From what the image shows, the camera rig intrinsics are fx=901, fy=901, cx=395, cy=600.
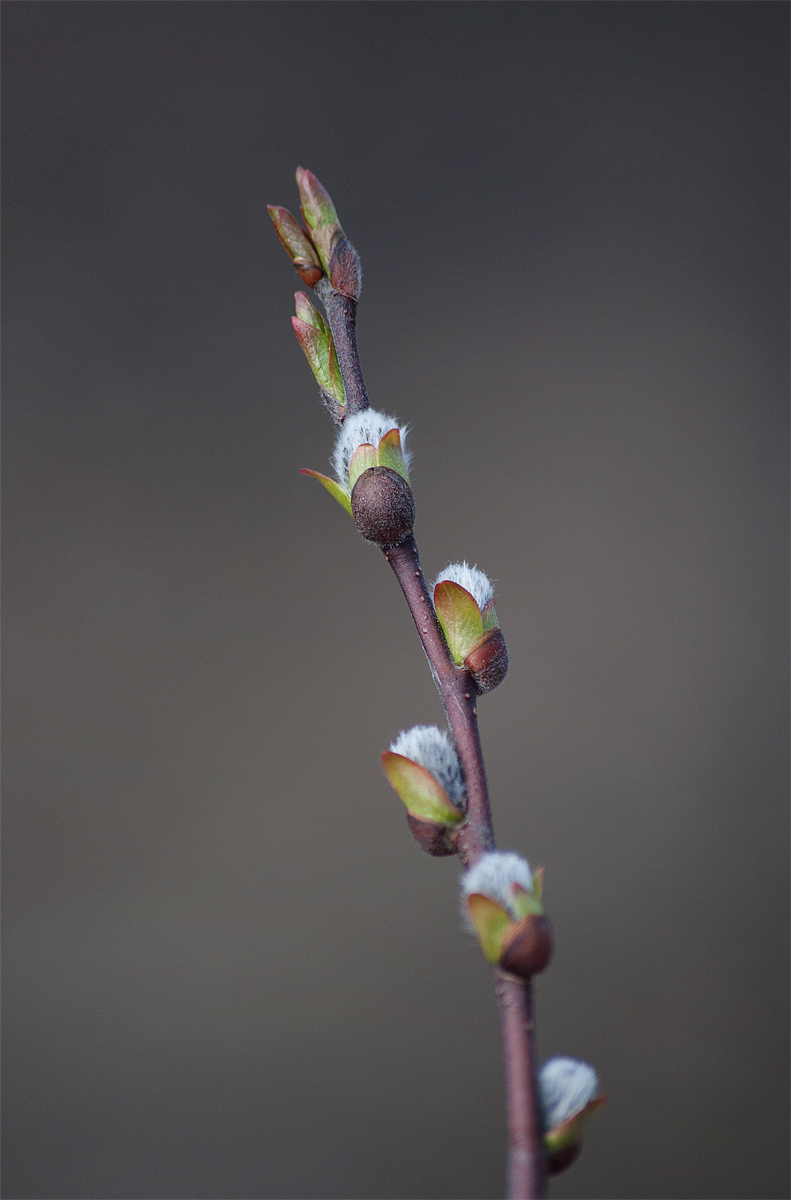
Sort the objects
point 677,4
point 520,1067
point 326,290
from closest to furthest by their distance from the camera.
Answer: point 520,1067
point 326,290
point 677,4

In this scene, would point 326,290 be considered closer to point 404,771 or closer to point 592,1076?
point 404,771

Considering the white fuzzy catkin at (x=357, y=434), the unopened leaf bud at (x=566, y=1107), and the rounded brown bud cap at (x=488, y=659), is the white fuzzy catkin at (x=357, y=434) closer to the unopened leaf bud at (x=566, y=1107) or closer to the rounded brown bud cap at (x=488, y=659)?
the rounded brown bud cap at (x=488, y=659)

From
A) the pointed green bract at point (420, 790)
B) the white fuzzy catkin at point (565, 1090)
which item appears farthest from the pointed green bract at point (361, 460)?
the white fuzzy catkin at point (565, 1090)

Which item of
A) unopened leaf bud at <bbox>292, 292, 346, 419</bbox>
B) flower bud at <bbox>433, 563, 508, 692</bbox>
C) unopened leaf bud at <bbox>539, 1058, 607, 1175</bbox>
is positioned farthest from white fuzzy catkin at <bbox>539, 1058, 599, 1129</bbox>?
unopened leaf bud at <bbox>292, 292, 346, 419</bbox>

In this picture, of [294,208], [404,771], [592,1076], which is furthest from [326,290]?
[294,208]

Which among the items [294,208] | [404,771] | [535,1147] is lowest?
[535,1147]

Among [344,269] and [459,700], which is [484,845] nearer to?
[459,700]

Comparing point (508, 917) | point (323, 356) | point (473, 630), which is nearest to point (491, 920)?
point (508, 917)
